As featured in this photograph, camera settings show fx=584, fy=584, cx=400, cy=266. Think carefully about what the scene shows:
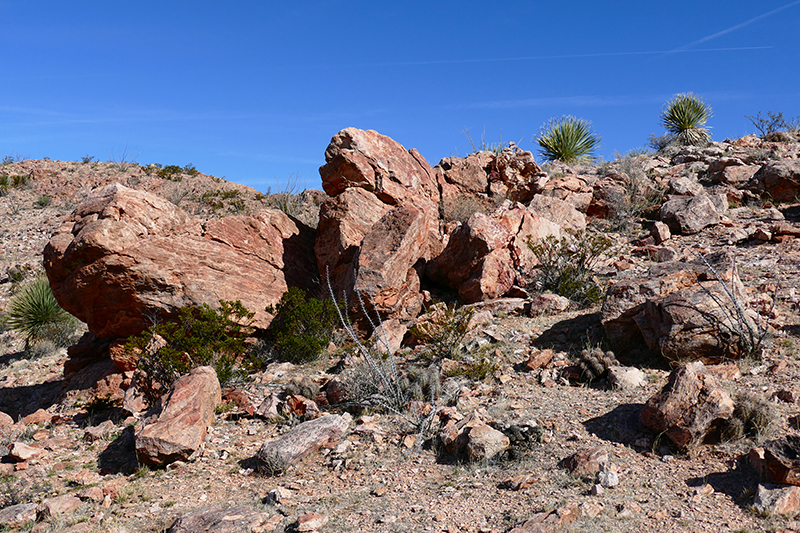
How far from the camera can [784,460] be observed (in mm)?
4520

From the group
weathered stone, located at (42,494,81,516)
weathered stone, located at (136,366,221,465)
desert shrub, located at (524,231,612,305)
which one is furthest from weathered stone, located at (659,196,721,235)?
weathered stone, located at (42,494,81,516)

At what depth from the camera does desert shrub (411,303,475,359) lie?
8305mm

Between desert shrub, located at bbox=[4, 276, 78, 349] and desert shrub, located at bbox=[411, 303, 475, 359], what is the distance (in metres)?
10.5

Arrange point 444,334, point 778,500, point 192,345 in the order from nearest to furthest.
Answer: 1. point 778,500
2. point 444,334
3. point 192,345

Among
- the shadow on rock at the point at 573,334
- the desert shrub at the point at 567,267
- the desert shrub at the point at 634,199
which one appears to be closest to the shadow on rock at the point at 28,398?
the shadow on rock at the point at 573,334

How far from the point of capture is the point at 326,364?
9.27 metres

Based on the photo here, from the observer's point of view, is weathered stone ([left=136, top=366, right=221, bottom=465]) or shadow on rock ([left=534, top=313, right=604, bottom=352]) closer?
weathered stone ([left=136, top=366, right=221, bottom=465])

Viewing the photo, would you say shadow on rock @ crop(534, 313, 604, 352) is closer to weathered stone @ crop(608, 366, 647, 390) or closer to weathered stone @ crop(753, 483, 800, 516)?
weathered stone @ crop(608, 366, 647, 390)

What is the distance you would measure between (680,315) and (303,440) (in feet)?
15.2

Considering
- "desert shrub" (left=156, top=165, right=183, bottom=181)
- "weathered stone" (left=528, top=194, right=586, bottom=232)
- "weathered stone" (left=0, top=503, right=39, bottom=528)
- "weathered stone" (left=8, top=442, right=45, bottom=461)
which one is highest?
"desert shrub" (left=156, top=165, right=183, bottom=181)

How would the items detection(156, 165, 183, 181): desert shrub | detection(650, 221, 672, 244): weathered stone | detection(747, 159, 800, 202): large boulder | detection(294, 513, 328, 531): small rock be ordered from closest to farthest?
detection(294, 513, 328, 531): small rock → detection(650, 221, 672, 244): weathered stone → detection(747, 159, 800, 202): large boulder → detection(156, 165, 183, 181): desert shrub

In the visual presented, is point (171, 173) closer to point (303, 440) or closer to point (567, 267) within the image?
point (567, 267)

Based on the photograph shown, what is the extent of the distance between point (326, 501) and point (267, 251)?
6403mm

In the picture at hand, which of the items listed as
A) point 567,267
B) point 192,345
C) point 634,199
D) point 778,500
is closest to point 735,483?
point 778,500
